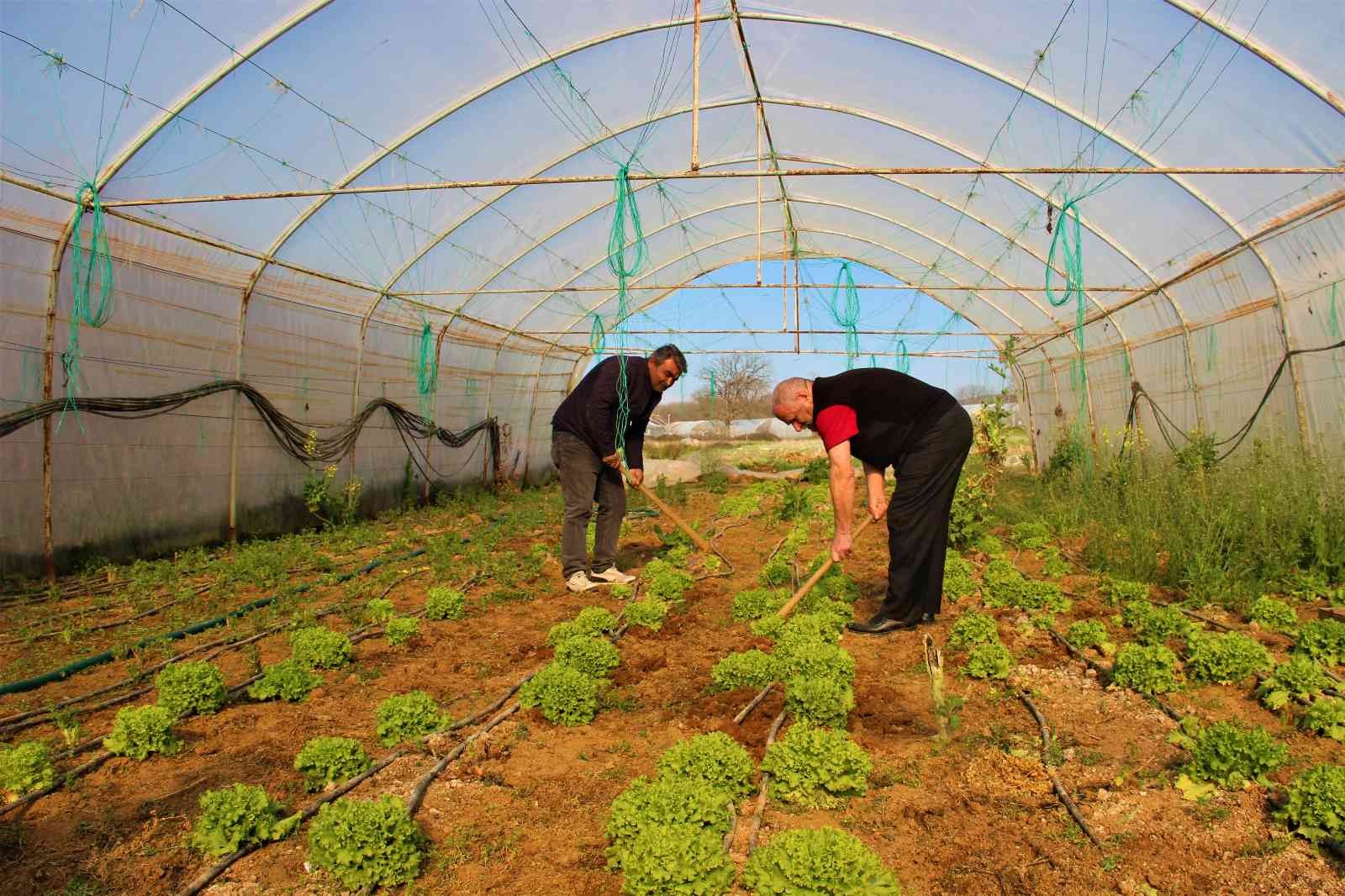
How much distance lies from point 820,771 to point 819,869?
0.85 meters

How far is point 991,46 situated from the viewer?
25.3 ft

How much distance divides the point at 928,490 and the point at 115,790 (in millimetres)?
4406

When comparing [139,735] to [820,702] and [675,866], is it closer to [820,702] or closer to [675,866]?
[675,866]

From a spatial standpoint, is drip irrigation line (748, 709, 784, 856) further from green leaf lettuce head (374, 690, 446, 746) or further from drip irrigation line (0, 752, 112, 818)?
drip irrigation line (0, 752, 112, 818)

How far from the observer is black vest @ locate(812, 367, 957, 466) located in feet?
16.6

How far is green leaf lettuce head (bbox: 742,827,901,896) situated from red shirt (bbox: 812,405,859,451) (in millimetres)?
2754

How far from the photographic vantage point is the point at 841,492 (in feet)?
15.9

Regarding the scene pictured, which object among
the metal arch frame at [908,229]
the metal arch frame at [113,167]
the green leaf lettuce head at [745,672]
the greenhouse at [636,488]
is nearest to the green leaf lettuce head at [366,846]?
the greenhouse at [636,488]

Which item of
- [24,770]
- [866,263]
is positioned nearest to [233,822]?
[24,770]

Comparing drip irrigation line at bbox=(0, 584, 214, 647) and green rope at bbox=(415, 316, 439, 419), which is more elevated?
green rope at bbox=(415, 316, 439, 419)

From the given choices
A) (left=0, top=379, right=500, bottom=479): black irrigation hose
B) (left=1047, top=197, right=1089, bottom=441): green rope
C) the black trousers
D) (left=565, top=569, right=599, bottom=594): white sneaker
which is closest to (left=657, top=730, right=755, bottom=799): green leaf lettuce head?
the black trousers

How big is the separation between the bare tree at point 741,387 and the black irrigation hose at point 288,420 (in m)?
22.1

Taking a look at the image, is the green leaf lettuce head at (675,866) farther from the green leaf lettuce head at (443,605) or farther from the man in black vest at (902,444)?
the green leaf lettuce head at (443,605)

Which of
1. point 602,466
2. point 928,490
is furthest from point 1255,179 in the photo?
point 602,466
